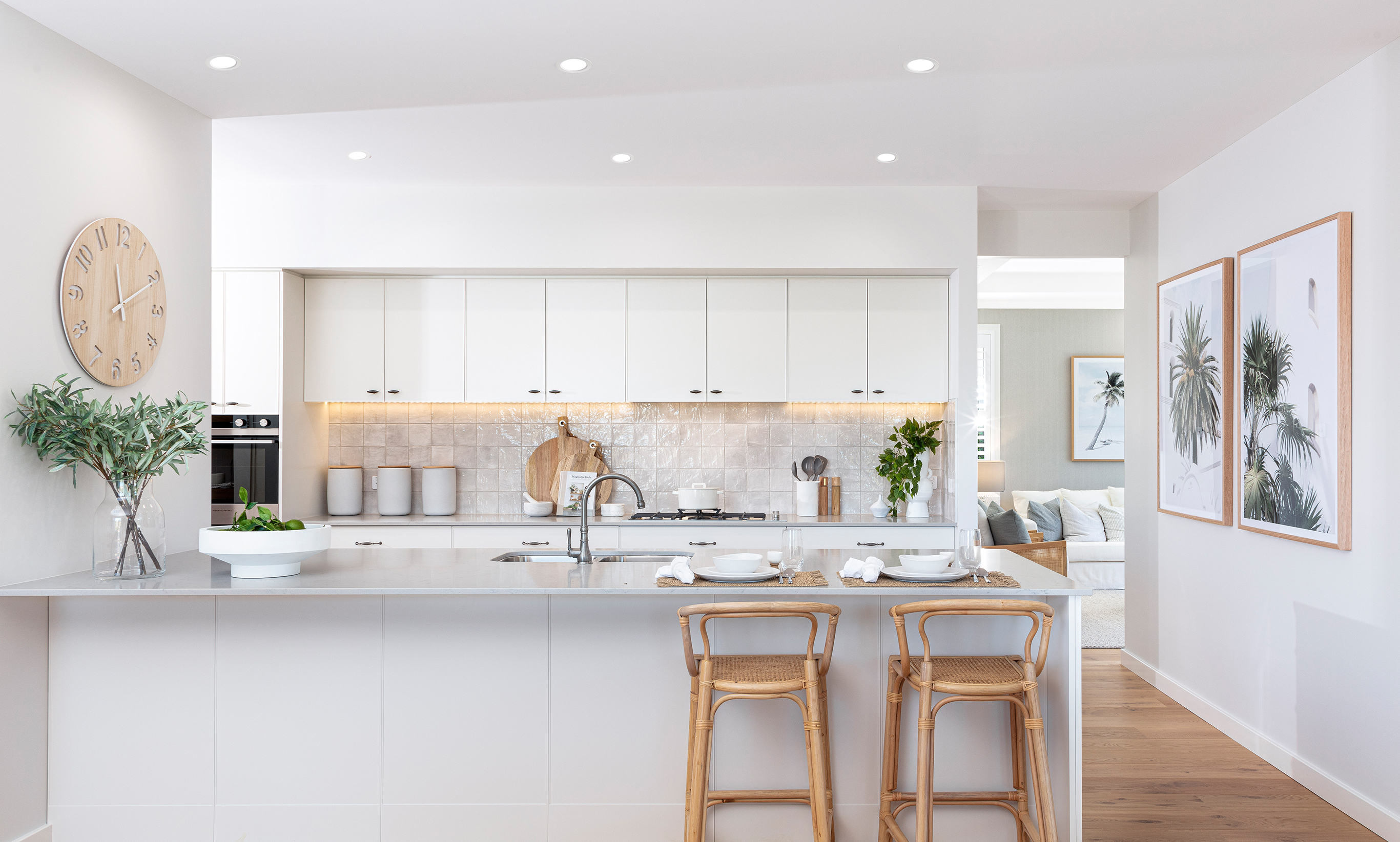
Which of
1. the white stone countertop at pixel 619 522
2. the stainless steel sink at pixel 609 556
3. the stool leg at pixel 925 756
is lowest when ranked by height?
the stool leg at pixel 925 756

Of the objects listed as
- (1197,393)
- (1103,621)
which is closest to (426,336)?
(1197,393)

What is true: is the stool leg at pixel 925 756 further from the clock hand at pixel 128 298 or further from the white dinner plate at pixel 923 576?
the clock hand at pixel 128 298

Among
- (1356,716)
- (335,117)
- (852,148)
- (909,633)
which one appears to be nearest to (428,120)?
(335,117)

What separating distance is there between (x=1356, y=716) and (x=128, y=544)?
3.98 m

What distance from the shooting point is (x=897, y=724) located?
2453mm

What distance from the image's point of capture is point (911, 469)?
4.60 metres

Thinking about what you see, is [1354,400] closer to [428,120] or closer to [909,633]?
[909,633]

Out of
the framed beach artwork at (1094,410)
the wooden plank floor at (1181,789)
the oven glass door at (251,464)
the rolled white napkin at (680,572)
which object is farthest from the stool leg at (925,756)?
the framed beach artwork at (1094,410)

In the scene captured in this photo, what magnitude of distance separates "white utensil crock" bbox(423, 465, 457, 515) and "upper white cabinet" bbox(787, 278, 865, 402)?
193 cm

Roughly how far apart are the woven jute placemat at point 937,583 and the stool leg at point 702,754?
0.48 meters

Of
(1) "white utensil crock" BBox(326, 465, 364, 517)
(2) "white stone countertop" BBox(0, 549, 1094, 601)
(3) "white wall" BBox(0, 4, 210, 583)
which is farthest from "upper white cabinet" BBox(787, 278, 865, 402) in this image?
(3) "white wall" BBox(0, 4, 210, 583)

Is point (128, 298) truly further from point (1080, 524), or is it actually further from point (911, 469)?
point (1080, 524)

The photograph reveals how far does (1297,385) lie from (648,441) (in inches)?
121

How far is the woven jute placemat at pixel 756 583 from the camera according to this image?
242 cm
